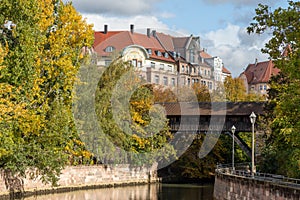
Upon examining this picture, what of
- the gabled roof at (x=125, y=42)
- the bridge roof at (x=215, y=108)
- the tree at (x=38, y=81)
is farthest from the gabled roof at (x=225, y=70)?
the tree at (x=38, y=81)

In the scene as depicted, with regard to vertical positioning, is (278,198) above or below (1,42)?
below

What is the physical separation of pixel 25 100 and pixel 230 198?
11164 mm

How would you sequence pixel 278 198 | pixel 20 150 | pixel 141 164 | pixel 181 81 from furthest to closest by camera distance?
pixel 181 81 → pixel 141 164 → pixel 20 150 → pixel 278 198

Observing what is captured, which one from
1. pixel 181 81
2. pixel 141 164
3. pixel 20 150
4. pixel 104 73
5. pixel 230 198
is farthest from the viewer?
pixel 181 81

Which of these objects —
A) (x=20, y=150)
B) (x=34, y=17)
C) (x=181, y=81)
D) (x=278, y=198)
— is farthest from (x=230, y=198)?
(x=181, y=81)

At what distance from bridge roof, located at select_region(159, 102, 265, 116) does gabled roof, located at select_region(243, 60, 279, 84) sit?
59.5 metres

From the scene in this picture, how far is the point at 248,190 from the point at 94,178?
16.0 metres

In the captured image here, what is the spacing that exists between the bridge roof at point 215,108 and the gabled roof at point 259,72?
5951 cm

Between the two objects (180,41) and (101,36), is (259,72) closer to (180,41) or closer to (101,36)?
(180,41)

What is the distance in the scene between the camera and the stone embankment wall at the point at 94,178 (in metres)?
35.2

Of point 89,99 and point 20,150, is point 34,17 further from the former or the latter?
point 89,99

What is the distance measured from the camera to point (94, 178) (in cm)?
4072

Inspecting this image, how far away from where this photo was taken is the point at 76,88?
1494 inches

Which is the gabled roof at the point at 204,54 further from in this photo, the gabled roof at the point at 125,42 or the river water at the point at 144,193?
the river water at the point at 144,193
